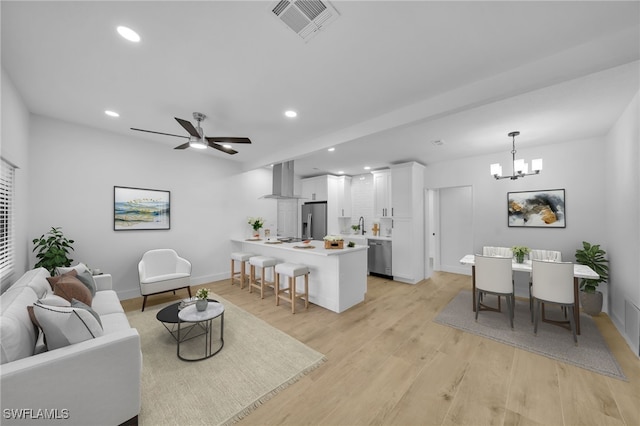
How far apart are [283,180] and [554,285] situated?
179 inches

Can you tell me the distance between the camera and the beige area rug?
1730mm

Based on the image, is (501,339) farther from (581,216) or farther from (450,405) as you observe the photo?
(581,216)

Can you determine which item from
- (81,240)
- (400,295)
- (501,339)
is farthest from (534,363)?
(81,240)

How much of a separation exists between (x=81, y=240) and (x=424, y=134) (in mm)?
5520

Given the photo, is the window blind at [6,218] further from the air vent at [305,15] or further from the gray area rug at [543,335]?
the gray area rug at [543,335]

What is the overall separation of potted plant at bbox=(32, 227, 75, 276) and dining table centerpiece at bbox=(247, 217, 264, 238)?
3.03m

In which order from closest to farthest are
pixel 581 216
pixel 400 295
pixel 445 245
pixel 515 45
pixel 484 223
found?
pixel 515 45
pixel 581 216
pixel 400 295
pixel 484 223
pixel 445 245

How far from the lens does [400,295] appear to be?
4363 mm

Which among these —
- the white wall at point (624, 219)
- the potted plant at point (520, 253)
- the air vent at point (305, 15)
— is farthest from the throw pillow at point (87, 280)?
the white wall at point (624, 219)

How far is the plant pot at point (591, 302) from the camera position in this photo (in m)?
3.34

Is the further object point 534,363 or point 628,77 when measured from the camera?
point 534,363

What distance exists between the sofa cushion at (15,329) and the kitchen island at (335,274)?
2.71 m

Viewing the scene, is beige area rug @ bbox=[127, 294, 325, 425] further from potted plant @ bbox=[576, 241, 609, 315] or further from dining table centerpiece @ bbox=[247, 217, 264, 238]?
potted plant @ bbox=[576, 241, 609, 315]

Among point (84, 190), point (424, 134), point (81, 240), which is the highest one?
point (424, 134)
